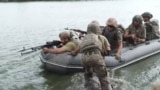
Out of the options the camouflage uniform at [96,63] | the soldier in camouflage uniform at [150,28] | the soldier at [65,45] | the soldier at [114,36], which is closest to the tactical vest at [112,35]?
the soldier at [114,36]

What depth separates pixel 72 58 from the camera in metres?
9.83

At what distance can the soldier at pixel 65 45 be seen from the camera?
9.48 m

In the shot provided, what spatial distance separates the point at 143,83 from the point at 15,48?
744 centimetres

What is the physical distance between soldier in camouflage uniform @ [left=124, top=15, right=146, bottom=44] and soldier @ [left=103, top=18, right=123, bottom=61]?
1.28 metres

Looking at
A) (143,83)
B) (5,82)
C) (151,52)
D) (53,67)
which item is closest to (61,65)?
(53,67)

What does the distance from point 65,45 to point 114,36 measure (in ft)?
5.17

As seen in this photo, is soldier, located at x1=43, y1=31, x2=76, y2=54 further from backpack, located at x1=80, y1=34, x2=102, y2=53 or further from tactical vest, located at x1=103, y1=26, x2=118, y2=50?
backpack, located at x1=80, y1=34, x2=102, y2=53

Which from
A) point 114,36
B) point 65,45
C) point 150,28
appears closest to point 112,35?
point 114,36

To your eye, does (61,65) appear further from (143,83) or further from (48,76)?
(143,83)

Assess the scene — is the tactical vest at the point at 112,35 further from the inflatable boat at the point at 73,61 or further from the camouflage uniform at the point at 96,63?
the camouflage uniform at the point at 96,63

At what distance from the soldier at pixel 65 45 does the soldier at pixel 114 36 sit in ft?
3.96

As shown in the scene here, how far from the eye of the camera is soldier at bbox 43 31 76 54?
9.48 metres

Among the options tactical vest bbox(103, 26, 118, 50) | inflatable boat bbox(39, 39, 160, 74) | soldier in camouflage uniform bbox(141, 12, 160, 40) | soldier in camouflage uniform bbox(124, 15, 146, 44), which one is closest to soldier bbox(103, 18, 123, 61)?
tactical vest bbox(103, 26, 118, 50)

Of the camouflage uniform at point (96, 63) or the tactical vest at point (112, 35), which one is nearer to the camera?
the camouflage uniform at point (96, 63)
